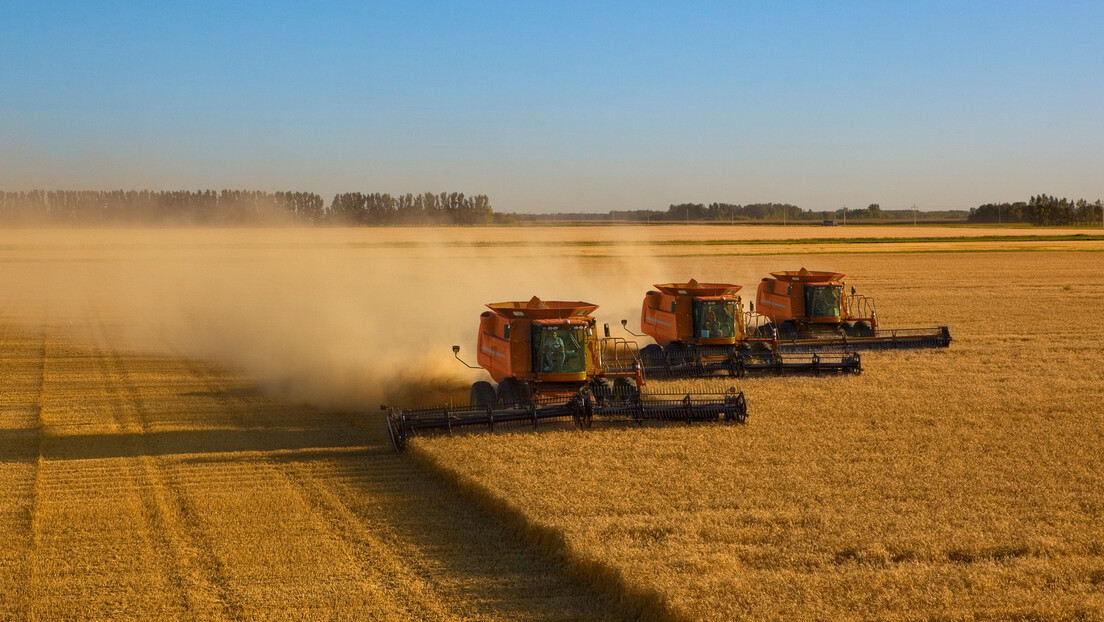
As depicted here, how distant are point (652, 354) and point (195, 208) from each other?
6815 cm

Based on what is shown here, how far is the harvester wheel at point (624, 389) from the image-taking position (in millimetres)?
17641

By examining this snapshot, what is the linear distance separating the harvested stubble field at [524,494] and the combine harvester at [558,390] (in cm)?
55

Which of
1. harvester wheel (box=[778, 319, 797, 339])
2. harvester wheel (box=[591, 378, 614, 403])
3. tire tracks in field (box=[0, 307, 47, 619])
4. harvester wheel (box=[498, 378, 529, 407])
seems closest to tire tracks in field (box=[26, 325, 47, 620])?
tire tracks in field (box=[0, 307, 47, 619])

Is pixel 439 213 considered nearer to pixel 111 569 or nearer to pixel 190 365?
pixel 190 365

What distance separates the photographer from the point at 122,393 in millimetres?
21219

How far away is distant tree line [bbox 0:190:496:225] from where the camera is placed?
75.9m

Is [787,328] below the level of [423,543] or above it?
above

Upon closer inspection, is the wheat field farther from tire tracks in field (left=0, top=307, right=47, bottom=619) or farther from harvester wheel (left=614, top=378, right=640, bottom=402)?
tire tracks in field (left=0, top=307, right=47, bottom=619)

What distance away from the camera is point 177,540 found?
11.0 meters

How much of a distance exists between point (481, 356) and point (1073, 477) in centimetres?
1071

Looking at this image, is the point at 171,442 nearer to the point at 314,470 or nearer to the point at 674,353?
the point at 314,470

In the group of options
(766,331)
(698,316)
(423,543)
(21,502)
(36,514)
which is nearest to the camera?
(423,543)

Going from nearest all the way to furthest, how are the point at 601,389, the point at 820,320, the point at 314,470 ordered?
1. the point at 314,470
2. the point at 601,389
3. the point at 820,320

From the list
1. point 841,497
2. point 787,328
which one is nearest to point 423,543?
point 841,497
